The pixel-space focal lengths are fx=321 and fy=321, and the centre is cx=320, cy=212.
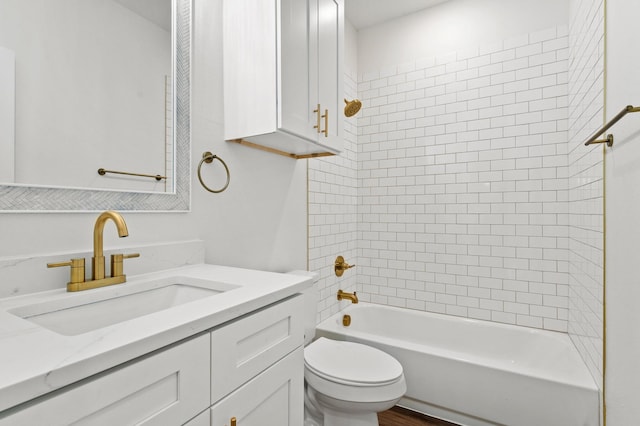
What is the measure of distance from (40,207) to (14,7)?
556 mm

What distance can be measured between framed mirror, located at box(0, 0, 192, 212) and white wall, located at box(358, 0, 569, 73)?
6.29 feet

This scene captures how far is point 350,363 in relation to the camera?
1.76 m

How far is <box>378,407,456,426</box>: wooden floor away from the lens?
1.92 m

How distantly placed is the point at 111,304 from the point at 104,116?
24.6 inches

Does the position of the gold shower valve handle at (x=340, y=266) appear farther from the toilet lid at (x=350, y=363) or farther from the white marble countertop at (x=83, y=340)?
the white marble countertop at (x=83, y=340)

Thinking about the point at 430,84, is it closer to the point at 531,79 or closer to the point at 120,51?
the point at 531,79

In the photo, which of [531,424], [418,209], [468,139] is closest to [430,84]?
[468,139]

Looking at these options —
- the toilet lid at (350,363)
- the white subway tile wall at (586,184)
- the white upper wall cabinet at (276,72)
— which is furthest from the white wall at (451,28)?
the toilet lid at (350,363)

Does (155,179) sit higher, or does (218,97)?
(218,97)

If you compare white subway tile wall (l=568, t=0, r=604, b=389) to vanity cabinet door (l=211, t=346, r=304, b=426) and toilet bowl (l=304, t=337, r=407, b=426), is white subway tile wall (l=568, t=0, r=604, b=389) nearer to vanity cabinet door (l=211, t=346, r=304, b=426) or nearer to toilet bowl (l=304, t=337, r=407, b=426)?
toilet bowl (l=304, t=337, r=407, b=426)

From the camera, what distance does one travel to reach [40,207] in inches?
35.8

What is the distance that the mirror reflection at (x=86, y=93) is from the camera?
0.89m

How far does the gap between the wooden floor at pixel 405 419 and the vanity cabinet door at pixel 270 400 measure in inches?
45.0

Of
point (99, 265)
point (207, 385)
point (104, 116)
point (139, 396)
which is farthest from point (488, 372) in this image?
point (104, 116)
